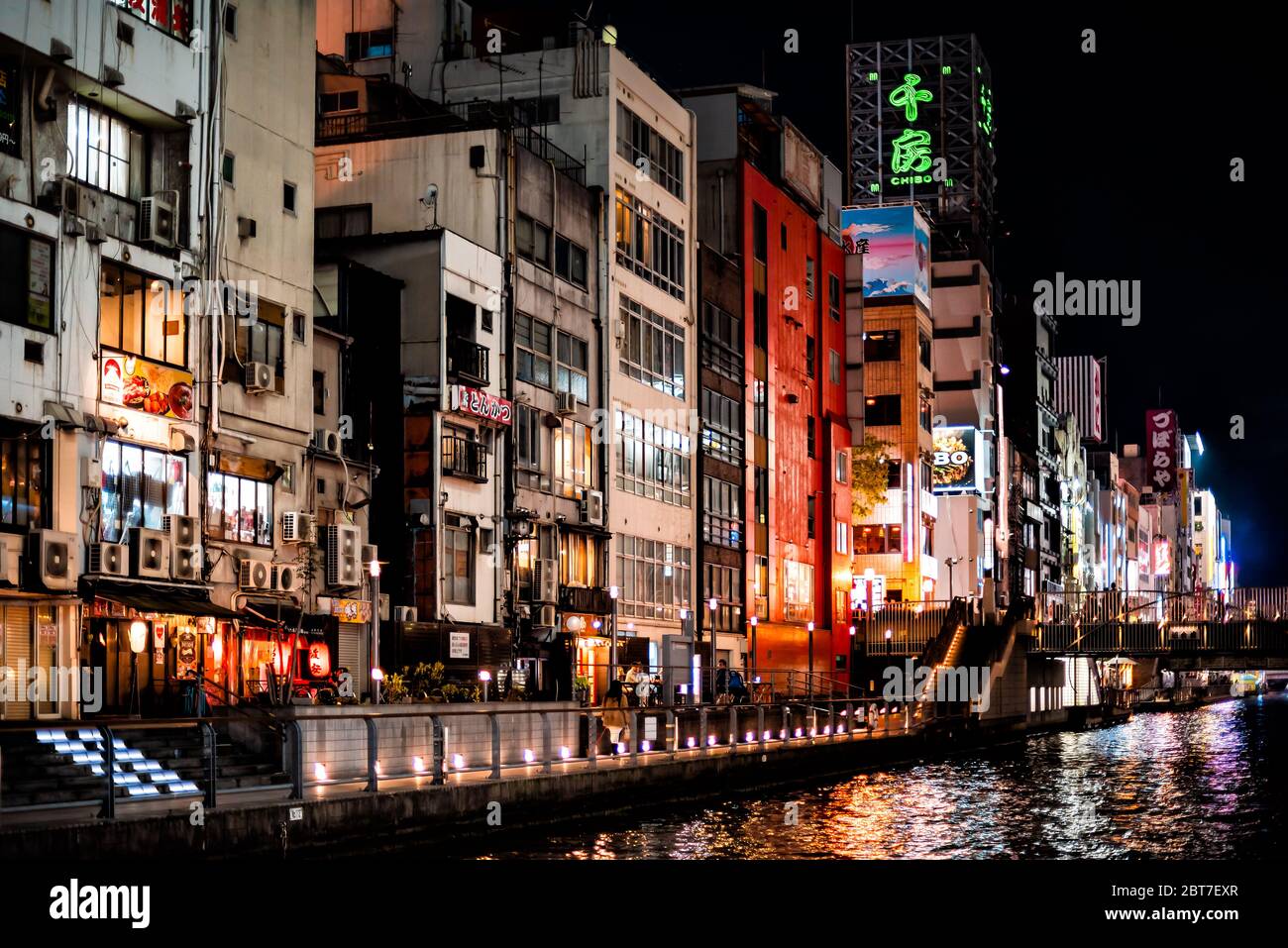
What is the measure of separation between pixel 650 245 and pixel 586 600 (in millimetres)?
15387

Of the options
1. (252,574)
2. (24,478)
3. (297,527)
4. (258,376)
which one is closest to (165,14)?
(258,376)

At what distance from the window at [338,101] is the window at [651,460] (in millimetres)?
13984

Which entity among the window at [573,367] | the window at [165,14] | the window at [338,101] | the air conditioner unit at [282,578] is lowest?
the air conditioner unit at [282,578]

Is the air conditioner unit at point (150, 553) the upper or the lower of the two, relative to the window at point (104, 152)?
lower

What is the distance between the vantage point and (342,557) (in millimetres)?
47062

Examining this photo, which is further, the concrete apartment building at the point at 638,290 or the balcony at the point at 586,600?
the concrete apartment building at the point at 638,290

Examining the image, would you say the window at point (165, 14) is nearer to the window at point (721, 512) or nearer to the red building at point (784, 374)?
the red building at point (784, 374)

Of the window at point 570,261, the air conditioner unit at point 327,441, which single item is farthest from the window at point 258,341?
the window at point 570,261

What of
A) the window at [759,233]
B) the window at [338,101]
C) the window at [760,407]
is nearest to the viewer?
the window at [338,101]

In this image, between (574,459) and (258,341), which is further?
(574,459)

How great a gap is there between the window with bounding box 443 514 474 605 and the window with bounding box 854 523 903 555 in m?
53.6

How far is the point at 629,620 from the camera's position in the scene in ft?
217

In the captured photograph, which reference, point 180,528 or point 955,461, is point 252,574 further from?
point 955,461

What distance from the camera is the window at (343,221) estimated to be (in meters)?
59.3
